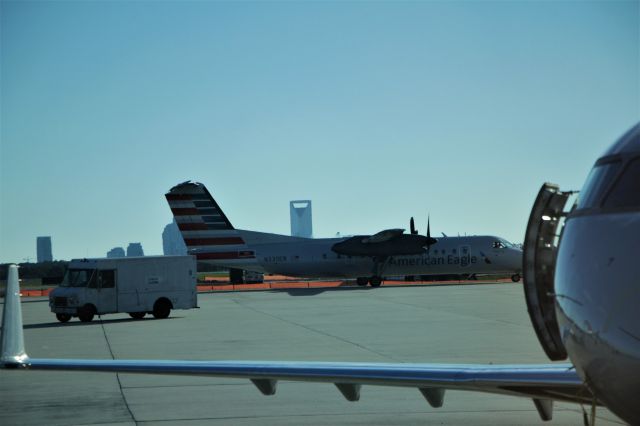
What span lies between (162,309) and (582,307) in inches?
1044

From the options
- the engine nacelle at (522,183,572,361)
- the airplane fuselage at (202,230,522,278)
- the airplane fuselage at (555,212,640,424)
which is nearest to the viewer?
the airplane fuselage at (555,212,640,424)

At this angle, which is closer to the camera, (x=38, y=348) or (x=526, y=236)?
(x=526, y=236)

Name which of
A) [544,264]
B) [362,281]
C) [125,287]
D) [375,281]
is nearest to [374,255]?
[375,281]

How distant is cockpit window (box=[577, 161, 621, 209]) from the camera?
478 centimetres

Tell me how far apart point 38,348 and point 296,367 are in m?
15.0

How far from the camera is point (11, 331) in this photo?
7.10m

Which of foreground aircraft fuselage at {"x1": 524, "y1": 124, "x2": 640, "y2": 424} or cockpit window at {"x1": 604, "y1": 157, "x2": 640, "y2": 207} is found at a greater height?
cockpit window at {"x1": 604, "y1": 157, "x2": 640, "y2": 207}

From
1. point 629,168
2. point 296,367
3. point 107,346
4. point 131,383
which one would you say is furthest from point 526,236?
point 107,346

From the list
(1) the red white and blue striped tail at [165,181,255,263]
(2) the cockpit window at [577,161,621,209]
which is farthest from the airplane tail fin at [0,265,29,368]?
(1) the red white and blue striped tail at [165,181,255,263]

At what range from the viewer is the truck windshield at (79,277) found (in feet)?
94.3

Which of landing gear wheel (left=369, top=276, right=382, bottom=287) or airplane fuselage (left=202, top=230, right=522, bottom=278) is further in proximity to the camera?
landing gear wheel (left=369, top=276, right=382, bottom=287)

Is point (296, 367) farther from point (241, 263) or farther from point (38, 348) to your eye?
point (241, 263)

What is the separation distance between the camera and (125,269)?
29.2m

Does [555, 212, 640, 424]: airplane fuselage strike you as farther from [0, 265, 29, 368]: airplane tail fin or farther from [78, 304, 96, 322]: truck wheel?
[78, 304, 96, 322]: truck wheel
